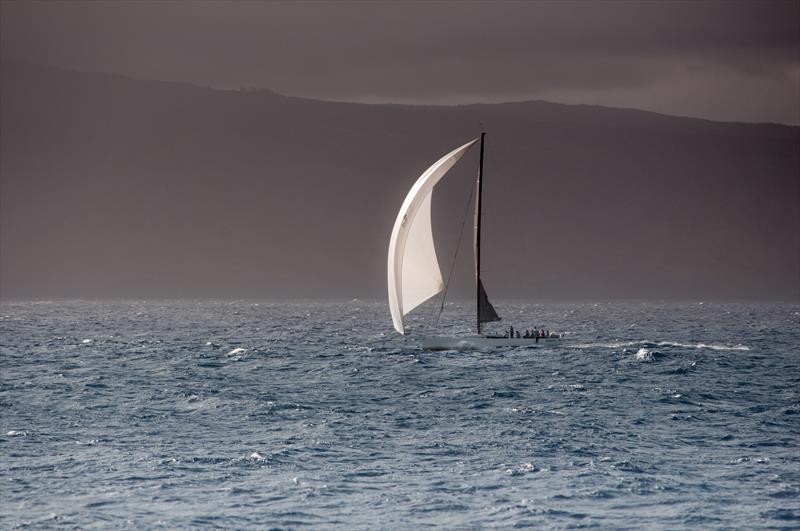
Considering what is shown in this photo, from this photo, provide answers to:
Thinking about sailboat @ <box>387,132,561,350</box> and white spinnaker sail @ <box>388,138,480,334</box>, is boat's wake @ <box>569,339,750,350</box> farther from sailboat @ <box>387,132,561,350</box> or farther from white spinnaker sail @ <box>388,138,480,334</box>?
white spinnaker sail @ <box>388,138,480,334</box>

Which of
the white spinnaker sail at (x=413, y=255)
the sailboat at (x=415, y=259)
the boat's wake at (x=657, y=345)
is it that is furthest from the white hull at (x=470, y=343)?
the boat's wake at (x=657, y=345)

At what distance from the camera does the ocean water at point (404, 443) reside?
2700 centimetres

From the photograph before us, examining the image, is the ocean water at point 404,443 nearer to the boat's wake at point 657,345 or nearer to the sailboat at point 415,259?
the sailboat at point 415,259

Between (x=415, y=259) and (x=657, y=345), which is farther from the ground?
(x=415, y=259)

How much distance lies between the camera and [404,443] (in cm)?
3559

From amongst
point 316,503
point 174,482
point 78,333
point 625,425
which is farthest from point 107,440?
point 78,333

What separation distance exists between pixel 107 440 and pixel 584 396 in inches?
810

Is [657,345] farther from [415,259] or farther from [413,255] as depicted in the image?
[413,255]

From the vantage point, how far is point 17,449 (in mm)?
34281

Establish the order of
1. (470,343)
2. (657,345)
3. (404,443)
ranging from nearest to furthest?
1. (404,443)
2. (470,343)
3. (657,345)

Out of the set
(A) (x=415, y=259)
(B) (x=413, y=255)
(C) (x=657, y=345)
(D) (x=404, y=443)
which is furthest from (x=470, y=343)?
(D) (x=404, y=443)

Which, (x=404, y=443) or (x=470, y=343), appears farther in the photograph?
(x=470, y=343)

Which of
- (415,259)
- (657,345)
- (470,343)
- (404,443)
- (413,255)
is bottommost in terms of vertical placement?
(404,443)

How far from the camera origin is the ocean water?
2700 cm
